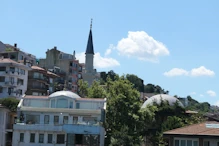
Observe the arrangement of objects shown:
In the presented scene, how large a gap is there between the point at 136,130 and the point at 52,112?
12.4 m

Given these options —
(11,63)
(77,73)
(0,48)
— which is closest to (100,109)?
(11,63)

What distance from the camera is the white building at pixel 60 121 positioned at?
167ft

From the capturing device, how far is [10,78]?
3007 inches

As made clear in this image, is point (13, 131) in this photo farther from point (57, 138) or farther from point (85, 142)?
point (85, 142)

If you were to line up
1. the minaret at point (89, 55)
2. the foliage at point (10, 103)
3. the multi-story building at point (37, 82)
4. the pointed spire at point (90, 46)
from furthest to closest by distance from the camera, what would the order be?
the pointed spire at point (90, 46) < the minaret at point (89, 55) < the multi-story building at point (37, 82) < the foliage at point (10, 103)

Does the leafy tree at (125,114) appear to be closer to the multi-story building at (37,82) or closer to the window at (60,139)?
the window at (60,139)

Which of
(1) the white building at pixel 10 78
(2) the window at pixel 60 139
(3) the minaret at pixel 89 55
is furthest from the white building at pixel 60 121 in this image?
(3) the minaret at pixel 89 55

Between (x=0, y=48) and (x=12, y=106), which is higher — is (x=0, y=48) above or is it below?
→ above

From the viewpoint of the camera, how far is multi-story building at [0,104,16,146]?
5353 centimetres

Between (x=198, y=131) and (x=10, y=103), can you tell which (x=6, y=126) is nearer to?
(x=10, y=103)

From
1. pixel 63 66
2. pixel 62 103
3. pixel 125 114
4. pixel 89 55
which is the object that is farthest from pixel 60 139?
pixel 89 55

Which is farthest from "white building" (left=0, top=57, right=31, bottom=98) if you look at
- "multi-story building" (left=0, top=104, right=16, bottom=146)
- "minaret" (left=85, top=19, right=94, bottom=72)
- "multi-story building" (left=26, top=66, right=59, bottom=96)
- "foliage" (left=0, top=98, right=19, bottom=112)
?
"minaret" (left=85, top=19, right=94, bottom=72)

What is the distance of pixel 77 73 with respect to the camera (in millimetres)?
112562

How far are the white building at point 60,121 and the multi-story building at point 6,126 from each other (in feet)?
6.61
